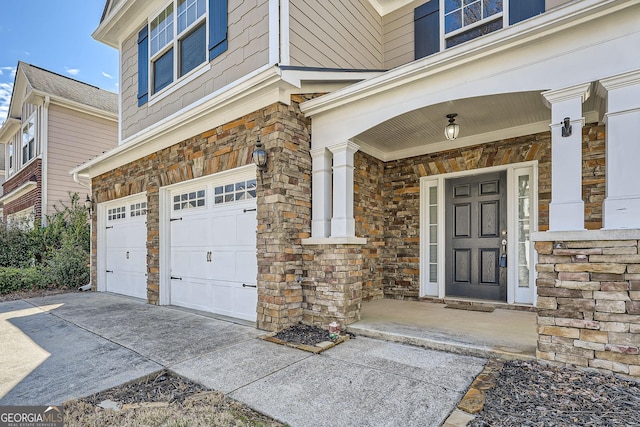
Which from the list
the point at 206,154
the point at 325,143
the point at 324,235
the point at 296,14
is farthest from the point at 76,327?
the point at 296,14

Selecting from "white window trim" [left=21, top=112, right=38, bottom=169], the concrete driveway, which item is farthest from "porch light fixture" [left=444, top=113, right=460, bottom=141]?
"white window trim" [left=21, top=112, right=38, bottom=169]

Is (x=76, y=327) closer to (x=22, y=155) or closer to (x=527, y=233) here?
(x=527, y=233)

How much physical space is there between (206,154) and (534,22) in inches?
164

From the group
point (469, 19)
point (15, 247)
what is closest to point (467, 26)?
point (469, 19)

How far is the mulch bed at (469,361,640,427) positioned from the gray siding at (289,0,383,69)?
4.07m

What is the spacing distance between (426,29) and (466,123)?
2.11 metres

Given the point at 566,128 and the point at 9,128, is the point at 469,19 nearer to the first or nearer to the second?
the point at 566,128

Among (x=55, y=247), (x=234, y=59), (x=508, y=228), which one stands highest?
(x=234, y=59)

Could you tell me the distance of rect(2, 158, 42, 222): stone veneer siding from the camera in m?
10.1

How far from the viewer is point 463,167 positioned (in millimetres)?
5105

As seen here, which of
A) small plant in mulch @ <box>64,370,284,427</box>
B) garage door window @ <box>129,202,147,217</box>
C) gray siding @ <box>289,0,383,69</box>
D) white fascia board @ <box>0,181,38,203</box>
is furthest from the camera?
white fascia board @ <box>0,181,38,203</box>

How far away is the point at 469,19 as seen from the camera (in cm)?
500

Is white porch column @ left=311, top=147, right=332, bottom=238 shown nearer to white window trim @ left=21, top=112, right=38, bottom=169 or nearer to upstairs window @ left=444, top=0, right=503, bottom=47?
upstairs window @ left=444, top=0, right=503, bottom=47

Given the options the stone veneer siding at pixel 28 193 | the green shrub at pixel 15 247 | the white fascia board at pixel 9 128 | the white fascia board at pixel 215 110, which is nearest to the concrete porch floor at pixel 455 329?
the white fascia board at pixel 215 110
